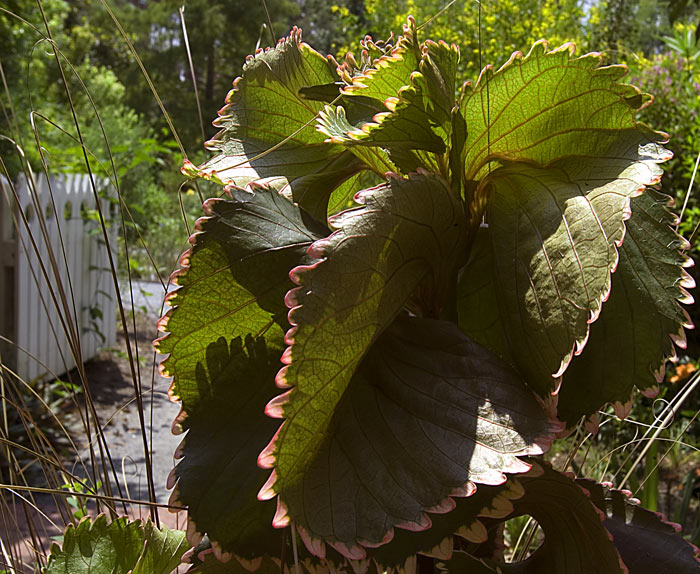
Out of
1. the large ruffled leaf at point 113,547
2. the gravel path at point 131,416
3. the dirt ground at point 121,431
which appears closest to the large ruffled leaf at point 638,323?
the large ruffled leaf at point 113,547

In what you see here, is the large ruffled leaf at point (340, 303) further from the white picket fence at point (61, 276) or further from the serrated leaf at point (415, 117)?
the white picket fence at point (61, 276)

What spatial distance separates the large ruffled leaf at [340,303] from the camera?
45cm

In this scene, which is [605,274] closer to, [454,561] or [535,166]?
[535,166]

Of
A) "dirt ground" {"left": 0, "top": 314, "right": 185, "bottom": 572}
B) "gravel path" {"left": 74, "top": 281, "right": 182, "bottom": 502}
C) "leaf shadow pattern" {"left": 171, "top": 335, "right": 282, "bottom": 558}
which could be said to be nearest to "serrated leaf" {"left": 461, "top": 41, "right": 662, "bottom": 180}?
"leaf shadow pattern" {"left": 171, "top": 335, "right": 282, "bottom": 558}

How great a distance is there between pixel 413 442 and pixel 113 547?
0.37 m

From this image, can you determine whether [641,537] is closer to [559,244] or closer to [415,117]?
[559,244]

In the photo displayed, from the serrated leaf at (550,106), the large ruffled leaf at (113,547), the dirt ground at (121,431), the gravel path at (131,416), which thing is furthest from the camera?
Answer: the gravel path at (131,416)

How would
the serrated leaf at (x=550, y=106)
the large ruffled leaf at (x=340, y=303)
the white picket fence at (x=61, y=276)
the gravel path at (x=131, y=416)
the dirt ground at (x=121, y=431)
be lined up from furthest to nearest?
the white picket fence at (x=61, y=276) < the gravel path at (x=131, y=416) < the dirt ground at (x=121, y=431) < the serrated leaf at (x=550, y=106) < the large ruffled leaf at (x=340, y=303)

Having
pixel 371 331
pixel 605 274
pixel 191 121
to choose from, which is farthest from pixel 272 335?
pixel 191 121

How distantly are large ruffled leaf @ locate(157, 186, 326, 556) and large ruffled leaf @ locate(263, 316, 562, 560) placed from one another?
58mm

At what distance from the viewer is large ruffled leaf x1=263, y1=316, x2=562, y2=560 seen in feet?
1.53

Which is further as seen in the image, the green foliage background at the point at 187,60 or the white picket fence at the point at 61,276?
the white picket fence at the point at 61,276

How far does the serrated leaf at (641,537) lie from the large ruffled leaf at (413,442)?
0.22 metres

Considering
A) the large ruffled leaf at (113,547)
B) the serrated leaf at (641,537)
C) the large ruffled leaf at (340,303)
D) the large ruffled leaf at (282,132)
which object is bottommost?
Answer: the serrated leaf at (641,537)
